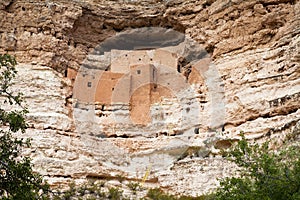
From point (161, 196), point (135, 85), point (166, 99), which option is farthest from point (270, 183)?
point (135, 85)

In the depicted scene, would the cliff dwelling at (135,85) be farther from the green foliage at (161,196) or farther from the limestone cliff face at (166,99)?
the green foliage at (161,196)

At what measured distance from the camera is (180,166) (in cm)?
1520

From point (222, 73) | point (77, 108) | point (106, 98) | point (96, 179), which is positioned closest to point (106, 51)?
point (106, 98)

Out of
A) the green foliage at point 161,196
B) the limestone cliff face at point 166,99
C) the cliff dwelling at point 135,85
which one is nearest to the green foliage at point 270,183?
the limestone cliff face at point 166,99

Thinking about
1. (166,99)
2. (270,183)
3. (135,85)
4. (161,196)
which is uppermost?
(135,85)

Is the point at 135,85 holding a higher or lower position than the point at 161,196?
higher

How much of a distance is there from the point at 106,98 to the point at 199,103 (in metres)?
3.63

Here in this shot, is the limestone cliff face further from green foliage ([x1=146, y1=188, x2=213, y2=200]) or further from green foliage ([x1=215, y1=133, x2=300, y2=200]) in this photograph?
green foliage ([x1=215, y1=133, x2=300, y2=200])

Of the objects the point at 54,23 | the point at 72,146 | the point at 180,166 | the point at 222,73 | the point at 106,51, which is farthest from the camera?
the point at 106,51

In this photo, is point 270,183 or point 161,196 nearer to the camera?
point 270,183

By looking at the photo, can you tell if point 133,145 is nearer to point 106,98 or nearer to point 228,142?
point 106,98

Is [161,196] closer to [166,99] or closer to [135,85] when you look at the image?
[166,99]

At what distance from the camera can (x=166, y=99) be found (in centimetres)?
1972

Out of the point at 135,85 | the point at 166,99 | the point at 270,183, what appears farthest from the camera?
the point at 135,85
